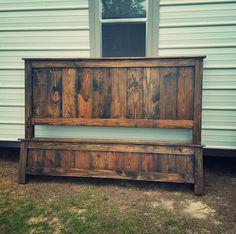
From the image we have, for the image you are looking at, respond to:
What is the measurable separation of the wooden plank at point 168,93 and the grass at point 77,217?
1345mm

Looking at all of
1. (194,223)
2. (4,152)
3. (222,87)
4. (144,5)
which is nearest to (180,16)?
(144,5)

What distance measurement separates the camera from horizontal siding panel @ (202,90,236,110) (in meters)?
3.94

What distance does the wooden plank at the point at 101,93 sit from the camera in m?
3.71

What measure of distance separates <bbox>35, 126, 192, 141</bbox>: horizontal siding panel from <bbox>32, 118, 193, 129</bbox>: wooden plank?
338 mm

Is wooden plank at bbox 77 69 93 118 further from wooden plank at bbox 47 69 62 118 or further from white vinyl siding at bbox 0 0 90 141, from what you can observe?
white vinyl siding at bbox 0 0 90 141

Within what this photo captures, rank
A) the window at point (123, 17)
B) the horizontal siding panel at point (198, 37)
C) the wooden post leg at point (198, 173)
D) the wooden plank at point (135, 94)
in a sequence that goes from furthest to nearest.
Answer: the window at point (123, 17) < the horizontal siding panel at point (198, 37) < the wooden plank at point (135, 94) < the wooden post leg at point (198, 173)

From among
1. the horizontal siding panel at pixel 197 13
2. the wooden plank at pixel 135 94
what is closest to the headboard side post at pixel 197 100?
the wooden plank at pixel 135 94

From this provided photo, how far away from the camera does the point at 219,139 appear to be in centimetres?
403

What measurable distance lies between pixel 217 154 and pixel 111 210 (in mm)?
2078

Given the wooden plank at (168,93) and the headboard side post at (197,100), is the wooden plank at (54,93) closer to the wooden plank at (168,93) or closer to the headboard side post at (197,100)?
the wooden plank at (168,93)

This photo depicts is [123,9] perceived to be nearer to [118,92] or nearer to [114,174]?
[118,92]

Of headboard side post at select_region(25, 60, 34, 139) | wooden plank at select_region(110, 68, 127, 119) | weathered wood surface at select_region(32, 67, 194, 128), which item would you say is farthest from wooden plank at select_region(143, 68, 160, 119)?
headboard side post at select_region(25, 60, 34, 139)

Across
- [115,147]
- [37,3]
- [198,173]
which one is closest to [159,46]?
[115,147]

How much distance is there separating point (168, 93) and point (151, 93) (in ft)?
0.80
